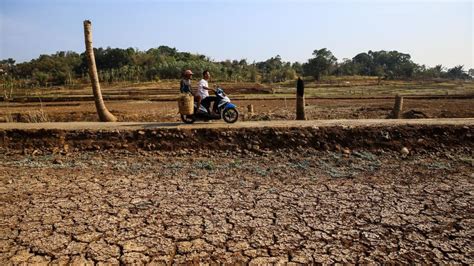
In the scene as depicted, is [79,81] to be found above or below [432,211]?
above

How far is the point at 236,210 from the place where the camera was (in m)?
4.96

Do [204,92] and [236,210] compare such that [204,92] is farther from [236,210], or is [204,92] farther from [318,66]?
[318,66]

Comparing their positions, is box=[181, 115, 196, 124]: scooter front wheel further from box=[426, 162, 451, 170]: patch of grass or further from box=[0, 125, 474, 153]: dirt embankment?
box=[426, 162, 451, 170]: patch of grass

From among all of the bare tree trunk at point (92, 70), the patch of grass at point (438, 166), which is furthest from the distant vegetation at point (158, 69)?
the patch of grass at point (438, 166)

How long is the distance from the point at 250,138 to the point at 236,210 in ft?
11.5

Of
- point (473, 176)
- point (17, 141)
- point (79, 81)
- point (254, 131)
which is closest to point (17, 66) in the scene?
point (79, 81)

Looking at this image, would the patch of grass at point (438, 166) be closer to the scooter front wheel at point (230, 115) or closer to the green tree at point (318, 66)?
the scooter front wheel at point (230, 115)

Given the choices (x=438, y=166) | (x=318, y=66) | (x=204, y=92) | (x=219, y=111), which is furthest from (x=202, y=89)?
(x=318, y=66)

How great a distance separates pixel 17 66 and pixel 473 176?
63527mm

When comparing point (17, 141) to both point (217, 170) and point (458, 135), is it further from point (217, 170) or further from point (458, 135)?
point (458, 135)

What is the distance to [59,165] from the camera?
712cm

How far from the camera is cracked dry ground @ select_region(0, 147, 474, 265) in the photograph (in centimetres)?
392

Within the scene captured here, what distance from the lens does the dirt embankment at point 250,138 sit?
8.21 metres

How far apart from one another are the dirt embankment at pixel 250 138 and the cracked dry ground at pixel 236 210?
2.20 ft
